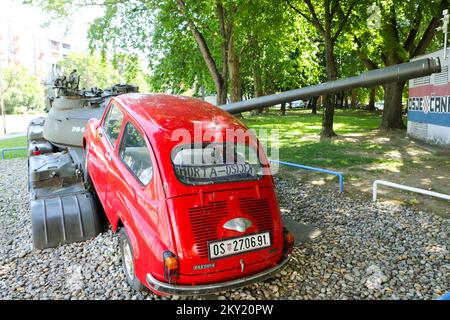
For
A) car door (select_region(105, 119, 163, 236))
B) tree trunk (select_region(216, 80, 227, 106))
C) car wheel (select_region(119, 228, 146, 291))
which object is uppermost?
tree trunk (select_region(216, 80, 227, 106))

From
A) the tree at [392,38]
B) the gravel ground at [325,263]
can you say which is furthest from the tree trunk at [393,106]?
the gravel ground at [325,263]

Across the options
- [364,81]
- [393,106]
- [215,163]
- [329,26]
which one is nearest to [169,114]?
[215,163]

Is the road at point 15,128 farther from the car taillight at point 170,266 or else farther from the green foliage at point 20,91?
the car taillight at point 170,266

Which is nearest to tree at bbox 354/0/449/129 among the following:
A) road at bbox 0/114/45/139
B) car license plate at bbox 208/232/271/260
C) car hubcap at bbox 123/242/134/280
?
car license plate at bbox 208/232/271/260

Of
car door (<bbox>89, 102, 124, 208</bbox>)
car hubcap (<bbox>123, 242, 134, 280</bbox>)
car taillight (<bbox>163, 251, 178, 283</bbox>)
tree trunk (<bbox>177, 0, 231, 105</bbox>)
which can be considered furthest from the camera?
tree trunk (<bbox>177, 0, 231, 105</bbox>)

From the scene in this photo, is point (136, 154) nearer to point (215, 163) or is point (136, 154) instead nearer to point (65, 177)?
point (215, 163)

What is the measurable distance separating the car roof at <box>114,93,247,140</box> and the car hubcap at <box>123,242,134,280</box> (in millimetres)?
1251

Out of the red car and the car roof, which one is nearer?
the red car

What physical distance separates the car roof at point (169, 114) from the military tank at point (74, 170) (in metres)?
1.32

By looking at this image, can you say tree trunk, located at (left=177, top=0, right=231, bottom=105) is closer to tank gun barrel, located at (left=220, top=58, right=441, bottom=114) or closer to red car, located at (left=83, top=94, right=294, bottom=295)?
tank gun barrel, located at (left=220, top=58, right=441, bottom=114)

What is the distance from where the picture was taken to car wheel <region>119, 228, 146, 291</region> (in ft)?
12.4

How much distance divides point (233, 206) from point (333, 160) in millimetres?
8268

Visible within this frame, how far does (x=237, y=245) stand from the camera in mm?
3512
